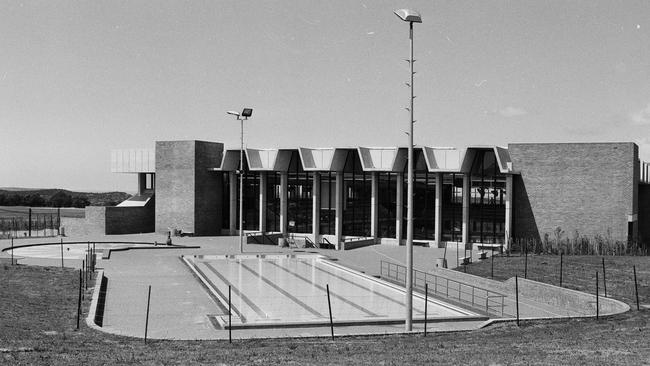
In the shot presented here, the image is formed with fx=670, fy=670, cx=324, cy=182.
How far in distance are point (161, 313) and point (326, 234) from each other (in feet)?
88.1

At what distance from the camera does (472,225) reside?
42.9 m

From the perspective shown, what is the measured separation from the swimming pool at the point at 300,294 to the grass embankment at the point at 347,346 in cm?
316

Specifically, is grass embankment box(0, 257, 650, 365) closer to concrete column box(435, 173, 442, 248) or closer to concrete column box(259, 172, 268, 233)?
concrete column box(435, 173, 442, 248)

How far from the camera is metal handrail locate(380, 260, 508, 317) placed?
24.2 metres

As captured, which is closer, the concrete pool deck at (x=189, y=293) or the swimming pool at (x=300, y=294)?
the concrete pool deck at (x=189, y=293)

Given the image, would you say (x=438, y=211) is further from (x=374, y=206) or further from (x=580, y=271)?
(x=580, y=271)

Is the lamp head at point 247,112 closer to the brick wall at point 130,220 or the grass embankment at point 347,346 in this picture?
the brick wall at point 130,220

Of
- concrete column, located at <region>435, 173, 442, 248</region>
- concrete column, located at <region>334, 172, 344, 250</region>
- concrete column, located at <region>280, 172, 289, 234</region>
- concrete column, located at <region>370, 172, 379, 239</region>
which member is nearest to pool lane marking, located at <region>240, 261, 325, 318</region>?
concrete column, located at <region>334, 172, 344, 250</region>

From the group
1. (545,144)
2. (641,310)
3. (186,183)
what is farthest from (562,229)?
(186,183)

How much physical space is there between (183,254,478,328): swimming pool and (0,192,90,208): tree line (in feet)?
242

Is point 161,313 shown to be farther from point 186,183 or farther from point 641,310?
point 186,183

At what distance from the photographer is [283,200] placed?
49.5 meters

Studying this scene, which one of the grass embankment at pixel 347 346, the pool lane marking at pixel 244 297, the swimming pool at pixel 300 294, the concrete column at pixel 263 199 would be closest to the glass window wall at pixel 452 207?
the swimming pool at pixel 300 294

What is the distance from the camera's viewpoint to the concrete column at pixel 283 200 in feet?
162
